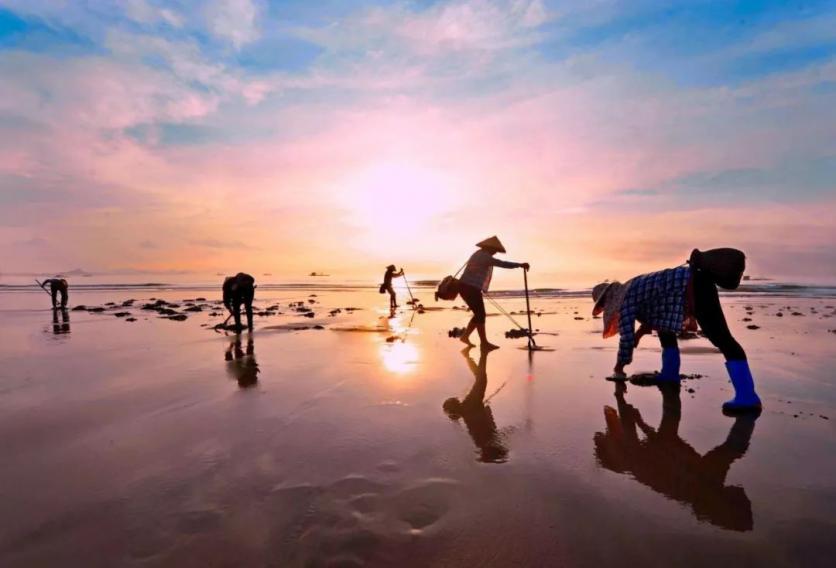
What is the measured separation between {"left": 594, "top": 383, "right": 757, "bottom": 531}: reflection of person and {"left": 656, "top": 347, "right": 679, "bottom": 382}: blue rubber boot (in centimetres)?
156

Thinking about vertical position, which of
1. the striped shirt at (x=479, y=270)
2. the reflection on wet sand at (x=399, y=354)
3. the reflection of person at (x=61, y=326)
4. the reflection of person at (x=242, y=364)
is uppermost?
the striped shirt at (x=479, y=270)

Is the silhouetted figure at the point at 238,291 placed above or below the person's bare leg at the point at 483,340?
above

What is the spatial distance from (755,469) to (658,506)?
4.49ft

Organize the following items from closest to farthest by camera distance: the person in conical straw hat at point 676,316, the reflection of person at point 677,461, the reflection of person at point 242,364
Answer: the reflection of person at point 677,461 → the person in conical straw hat at point 676,316 → the reflection of person at point 242,364

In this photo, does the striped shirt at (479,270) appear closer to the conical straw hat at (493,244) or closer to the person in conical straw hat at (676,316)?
the conical straw hat at (493,244)

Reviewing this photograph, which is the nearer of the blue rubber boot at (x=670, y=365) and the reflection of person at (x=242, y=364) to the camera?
the blue rubber boot at (x=670, y=365)

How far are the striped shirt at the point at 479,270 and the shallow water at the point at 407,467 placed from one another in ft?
12.2

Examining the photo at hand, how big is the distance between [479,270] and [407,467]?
8.32 m

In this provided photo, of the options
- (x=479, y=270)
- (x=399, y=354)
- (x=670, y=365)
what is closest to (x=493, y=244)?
(x=479, y=270)

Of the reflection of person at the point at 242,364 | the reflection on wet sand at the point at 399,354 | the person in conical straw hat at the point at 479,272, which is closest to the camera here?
the reflection of person at the point at 242,364

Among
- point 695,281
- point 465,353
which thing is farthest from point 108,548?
point 465,353

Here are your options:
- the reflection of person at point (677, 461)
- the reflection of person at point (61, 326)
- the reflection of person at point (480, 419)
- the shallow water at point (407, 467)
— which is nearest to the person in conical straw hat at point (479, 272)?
the shallow water at point (407, 467)

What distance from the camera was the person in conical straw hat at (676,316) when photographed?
5.75m

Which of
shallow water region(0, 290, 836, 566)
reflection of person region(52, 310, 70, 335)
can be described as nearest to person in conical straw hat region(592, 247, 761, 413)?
shallow water region(0, 290, 836, 566)
